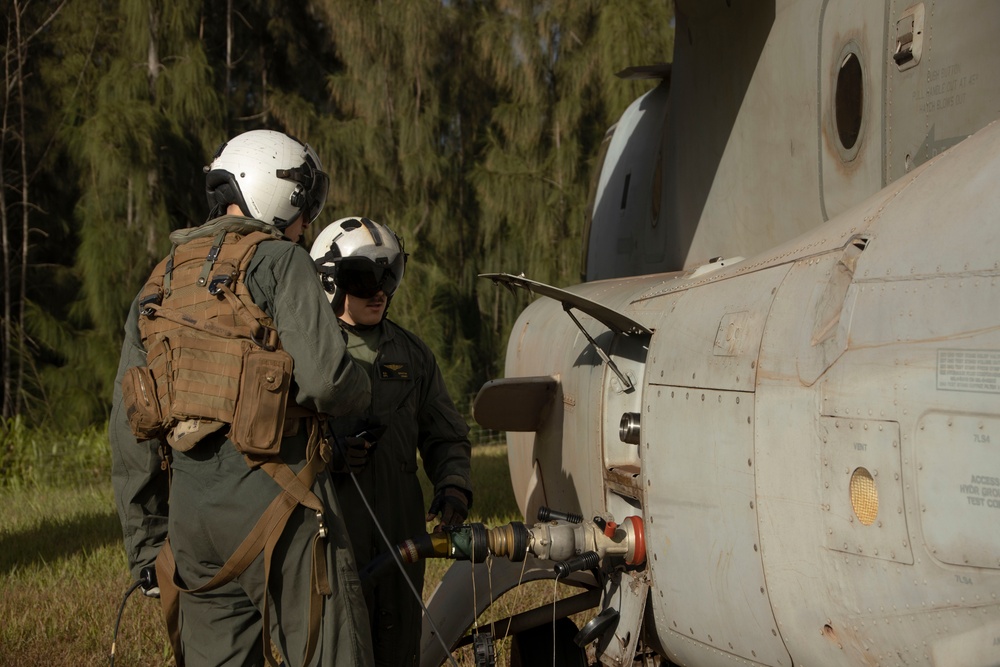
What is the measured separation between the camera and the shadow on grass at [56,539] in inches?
283

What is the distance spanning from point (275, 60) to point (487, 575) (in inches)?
739

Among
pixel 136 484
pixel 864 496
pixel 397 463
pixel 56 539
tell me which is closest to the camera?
pixel 864 496

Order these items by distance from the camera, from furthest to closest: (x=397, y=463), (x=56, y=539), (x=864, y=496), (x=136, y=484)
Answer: (x=56, y=539)
(x=397, y=463)
(x=136, y=484)
(x=864, y=496)

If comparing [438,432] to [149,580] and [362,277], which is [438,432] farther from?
[149,580]

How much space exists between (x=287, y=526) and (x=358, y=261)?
4.48ft

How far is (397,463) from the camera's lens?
→ 389cm

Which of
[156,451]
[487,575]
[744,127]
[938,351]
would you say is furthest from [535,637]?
[938,351]

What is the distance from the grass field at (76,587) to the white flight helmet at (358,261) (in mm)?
2006

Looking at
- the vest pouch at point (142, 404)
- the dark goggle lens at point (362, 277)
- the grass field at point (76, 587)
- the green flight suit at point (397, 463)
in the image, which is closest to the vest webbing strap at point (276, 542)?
the vest pouch at point (142, 404)

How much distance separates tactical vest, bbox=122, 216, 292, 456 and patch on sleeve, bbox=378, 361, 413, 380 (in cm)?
102

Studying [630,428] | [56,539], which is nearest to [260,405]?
[630,428]

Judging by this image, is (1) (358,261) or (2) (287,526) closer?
(2) (287,526)

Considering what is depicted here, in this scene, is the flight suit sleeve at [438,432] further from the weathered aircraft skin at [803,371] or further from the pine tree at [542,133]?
the pine tree at [542,133]

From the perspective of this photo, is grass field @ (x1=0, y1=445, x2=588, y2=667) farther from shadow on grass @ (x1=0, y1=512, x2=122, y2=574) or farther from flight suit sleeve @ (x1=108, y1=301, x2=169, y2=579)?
flight suit sleeve @ (x1=108, y1=301, x2=169, y2=579)
